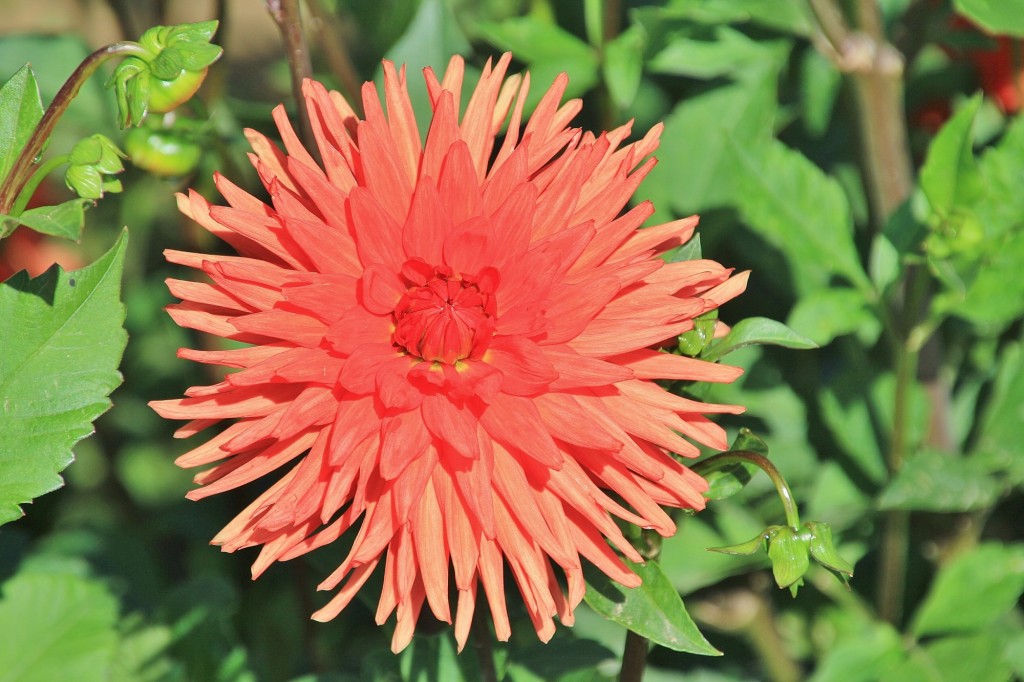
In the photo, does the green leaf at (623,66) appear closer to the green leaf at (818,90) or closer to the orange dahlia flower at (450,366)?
the green leaf at (818,90)

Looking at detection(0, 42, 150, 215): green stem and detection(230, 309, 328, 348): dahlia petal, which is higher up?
detection(0, 42, 150, 215): green stem

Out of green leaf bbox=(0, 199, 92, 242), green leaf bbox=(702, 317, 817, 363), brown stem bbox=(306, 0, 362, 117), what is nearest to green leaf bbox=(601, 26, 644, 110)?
brown stem bbox=(306, 0, 362, 117)

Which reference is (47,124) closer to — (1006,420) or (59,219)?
(59,219)

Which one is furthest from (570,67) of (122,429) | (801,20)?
(122,429)

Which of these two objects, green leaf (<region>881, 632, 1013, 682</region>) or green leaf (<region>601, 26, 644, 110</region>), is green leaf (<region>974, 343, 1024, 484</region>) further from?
Result: green leaf (<region>601, 26, 644, 110</region>)

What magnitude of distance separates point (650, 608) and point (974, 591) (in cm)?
91

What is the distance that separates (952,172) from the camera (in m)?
1.43

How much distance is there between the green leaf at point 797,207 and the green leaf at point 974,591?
543mm

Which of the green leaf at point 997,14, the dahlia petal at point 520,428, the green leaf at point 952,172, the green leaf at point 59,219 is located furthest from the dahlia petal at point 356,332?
the green leaf at point 997,14

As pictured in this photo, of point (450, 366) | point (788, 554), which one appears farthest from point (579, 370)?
point (788, 554)

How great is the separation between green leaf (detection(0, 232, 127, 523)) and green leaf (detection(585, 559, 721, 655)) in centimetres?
56

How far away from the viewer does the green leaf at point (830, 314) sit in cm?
153

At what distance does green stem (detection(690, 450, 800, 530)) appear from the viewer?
1009 mm

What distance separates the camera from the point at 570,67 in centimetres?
179
